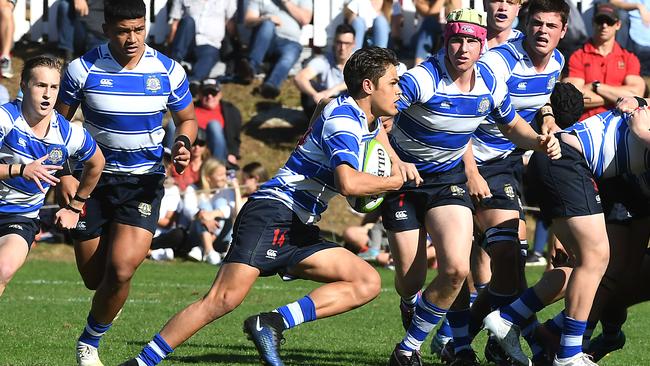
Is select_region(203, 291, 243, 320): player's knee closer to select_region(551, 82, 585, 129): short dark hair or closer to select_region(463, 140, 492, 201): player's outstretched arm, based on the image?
select_region(463, 140, 492, 201): player's outstretched arm

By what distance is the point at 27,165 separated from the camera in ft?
22.6

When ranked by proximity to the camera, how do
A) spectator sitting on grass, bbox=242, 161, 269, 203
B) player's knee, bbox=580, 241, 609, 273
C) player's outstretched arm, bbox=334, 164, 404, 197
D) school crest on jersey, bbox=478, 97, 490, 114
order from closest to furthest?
1. player's outstretched arm, bbox=334, 164, 404, 197
2. player's knee, bbox=580, 241, 609, 273
3. school crest on jersey, bbox=478, 97, 490, 114
4. spectator sitting on grass, bbox=242, 161, 269, 203

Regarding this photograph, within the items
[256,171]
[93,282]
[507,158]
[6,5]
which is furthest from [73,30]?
[507,158]

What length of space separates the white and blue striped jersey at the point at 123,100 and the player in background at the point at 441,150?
1.55 meters

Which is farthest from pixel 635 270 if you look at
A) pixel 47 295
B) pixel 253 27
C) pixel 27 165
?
pixel 253 27

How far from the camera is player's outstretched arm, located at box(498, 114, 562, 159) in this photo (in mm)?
7219

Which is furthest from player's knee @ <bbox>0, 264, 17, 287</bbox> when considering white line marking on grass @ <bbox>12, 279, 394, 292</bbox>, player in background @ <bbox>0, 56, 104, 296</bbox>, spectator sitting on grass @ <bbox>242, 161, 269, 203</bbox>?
spectator sitting on grass @ <bbox>242, 161, 269, 203</bbox>

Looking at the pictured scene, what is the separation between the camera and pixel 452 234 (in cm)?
754

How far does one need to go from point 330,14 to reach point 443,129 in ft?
39.5

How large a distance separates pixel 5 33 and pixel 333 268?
39.0ft

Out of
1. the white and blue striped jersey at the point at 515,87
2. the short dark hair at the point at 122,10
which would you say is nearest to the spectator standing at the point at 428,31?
the white and blue striped jersey at the point at 515,87

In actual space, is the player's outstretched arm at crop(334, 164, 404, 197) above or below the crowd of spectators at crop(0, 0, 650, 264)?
above

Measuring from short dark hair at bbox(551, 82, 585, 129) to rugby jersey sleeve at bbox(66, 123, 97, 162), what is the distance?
3.20 meters

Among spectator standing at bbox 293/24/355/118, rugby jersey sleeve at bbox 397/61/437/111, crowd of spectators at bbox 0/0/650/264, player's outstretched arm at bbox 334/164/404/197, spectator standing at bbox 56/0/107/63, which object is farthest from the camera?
spectator standing at bbox 56/0/107/63
